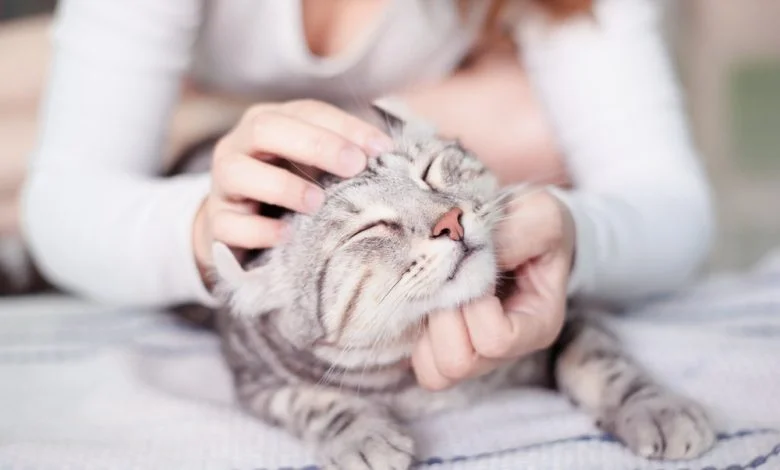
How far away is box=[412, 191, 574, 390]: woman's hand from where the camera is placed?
0.59 metres

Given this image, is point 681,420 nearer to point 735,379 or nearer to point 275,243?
point 735,379

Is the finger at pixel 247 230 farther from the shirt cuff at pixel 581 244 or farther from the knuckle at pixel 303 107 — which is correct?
the shirt cuff at pixel 581 244

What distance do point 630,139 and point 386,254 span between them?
18.4 inches

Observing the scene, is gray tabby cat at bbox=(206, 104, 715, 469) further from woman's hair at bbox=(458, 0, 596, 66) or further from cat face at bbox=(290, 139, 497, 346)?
woman's hair at bbox=(458, 0, 596, 66)

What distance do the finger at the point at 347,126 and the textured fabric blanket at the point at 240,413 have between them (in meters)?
0.26

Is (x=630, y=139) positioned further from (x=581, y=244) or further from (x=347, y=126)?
(x=347, y=126)

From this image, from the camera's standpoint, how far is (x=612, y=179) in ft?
3.03

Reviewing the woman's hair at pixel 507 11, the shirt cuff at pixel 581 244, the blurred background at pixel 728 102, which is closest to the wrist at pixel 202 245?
the shirt cuff at pixel 581 244

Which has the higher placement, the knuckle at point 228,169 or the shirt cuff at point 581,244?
the knuckle at point 228,169

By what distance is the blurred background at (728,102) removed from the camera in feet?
5.92

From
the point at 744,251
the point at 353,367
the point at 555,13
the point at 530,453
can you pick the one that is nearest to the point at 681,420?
the point at 530,453

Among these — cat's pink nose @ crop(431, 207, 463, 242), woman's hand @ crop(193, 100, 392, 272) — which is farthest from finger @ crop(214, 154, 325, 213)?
cat's pink nose @ crop(431, 207, 463, 242)

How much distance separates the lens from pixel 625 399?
680mm

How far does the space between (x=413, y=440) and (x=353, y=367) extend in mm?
81
